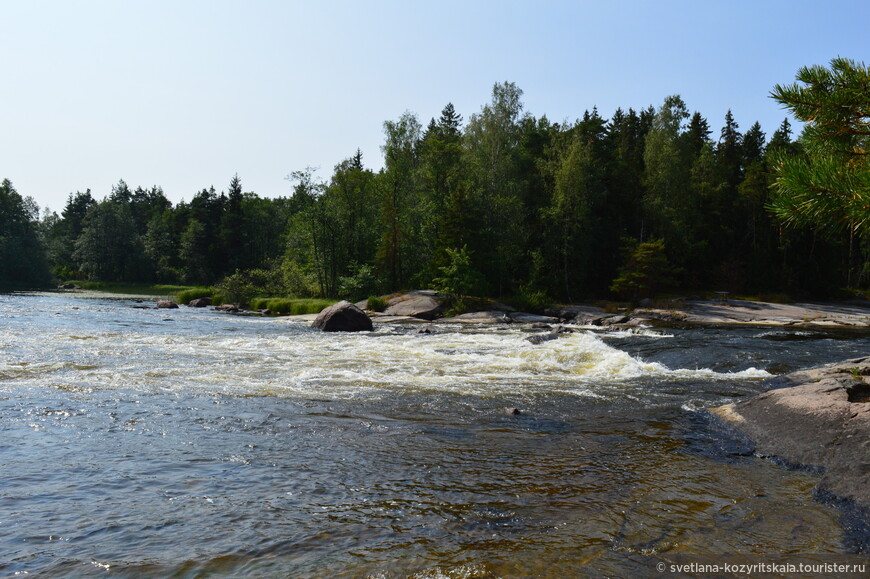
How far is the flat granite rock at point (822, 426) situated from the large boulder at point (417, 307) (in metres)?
26.4

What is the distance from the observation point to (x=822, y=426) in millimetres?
7617

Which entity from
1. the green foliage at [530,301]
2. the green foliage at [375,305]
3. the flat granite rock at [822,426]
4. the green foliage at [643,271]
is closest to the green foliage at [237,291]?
the green foliage at [375,305]

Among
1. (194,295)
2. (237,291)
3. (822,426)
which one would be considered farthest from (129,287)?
(822,426)

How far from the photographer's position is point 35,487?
20.2 ft

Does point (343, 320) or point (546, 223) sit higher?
point (546, 223)

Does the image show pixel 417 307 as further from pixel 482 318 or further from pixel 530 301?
pixel 530 301

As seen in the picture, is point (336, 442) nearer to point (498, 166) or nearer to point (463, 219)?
point (463, 219)

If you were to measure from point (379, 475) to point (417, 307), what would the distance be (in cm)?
3001

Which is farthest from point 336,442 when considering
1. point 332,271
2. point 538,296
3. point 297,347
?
point 332,271

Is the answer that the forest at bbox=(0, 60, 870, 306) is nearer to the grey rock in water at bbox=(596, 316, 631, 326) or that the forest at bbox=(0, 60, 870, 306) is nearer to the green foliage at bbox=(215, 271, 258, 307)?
the green foliage at bbox=(215, 271, 258, 307)

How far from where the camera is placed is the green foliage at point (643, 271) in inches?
1671

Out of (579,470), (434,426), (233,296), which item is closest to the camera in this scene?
(579,470)

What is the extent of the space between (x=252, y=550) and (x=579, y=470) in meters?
4.15

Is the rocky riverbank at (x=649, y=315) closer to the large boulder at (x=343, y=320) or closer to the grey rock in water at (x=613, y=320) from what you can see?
the grey rock in water at (x=613, y=320)
